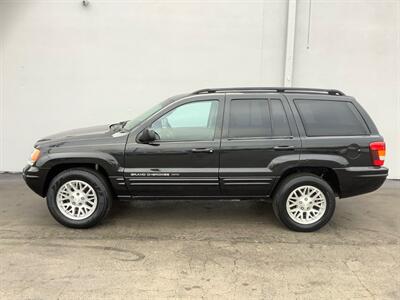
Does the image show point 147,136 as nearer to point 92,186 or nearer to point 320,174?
point 92,186

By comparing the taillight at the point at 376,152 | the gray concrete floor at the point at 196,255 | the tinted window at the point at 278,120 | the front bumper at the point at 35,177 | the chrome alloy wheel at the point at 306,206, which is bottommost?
the gray concrete floor at the point at 196,255

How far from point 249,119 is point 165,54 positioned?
11.1ft

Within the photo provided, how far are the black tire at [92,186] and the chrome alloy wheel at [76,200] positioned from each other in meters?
0.04

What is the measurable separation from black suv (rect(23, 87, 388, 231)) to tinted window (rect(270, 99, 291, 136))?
0.01 meters

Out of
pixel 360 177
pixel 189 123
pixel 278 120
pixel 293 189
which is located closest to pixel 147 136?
pixel 189 123

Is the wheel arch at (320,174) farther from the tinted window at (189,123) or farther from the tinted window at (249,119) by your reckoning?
the tinted window at (189,123)

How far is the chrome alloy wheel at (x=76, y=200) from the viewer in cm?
546

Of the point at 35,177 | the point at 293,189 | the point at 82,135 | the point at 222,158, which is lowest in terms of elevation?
the point at 293,189

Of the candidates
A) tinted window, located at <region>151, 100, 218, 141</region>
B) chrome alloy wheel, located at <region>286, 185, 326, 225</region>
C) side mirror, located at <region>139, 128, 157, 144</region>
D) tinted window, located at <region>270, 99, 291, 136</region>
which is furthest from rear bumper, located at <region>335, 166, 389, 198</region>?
side mirror, located at <region>139, 128, 157, 144</region>

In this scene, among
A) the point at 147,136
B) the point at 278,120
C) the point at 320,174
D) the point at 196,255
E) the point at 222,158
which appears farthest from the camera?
the point at 320,174

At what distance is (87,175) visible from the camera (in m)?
5.43

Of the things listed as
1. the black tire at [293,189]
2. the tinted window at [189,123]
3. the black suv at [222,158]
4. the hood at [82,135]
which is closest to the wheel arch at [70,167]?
the black suv at [222,158]

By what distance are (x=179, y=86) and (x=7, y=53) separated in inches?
127

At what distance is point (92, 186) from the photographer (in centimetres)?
543
